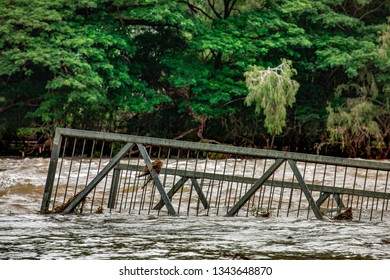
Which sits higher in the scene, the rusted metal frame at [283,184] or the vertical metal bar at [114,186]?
the rusted metal frame at [283,184]

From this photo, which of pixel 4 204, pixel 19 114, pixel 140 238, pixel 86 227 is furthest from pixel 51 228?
pixel 19 114

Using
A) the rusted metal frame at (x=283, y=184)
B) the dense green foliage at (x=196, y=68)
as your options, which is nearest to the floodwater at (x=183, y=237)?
the rusted metal frame at (x=283, y=184)

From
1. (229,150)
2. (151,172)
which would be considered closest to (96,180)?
(151,172)

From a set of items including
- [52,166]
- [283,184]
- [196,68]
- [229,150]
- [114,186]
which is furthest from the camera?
[196,68]

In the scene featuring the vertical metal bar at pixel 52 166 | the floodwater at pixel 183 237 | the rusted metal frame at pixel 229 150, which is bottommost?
the floodwater at pixel 183 237

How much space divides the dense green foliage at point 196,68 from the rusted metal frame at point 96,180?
2201 cm

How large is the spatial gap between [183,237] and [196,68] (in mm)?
30057

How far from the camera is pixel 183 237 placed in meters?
10.7

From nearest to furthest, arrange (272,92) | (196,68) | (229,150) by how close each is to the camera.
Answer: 1. (229,150)
2. (272,92)
3. (196,68)

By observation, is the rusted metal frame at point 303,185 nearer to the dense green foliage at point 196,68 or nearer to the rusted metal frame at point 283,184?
the rusted metal frame at point 283,184

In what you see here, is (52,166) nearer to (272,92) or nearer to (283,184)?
(283,184)

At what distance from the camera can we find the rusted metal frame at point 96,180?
12570 millimetres

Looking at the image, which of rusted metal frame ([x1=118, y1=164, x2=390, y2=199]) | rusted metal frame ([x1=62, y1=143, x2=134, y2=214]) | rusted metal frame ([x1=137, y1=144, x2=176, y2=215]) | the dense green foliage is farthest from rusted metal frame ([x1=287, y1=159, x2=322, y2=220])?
the dense green foliage

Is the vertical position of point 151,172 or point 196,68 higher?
point 196,68
